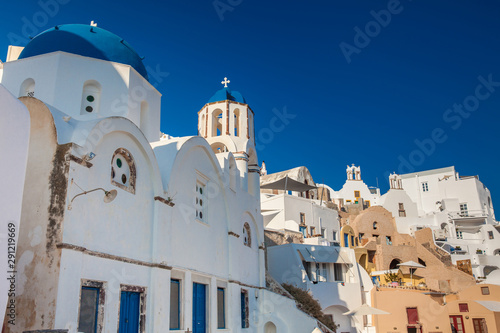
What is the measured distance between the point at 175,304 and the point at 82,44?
9.14m

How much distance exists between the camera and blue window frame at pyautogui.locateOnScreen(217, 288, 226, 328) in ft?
53.5

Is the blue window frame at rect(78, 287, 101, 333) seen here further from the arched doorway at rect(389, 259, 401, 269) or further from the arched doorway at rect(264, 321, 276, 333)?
the arched doorway at rect(389, 259, 401, 269)

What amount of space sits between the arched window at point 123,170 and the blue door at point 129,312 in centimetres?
268

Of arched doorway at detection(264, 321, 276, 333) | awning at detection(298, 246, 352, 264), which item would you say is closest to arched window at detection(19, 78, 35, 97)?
Answer: arched doorway at detection(264, 321, 276, 333)

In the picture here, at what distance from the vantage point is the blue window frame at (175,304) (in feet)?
44.0

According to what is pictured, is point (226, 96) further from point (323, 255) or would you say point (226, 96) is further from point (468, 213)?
point (468, 213)

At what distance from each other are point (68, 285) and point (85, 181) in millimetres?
2329

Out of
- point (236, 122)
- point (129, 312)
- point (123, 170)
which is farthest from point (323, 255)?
point (123, 170)

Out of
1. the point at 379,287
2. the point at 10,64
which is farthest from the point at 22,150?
the point at 379,287

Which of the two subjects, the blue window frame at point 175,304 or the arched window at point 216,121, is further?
the arched window at point 216,121

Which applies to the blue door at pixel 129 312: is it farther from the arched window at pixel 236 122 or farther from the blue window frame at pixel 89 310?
the arched window at pixel 236 122

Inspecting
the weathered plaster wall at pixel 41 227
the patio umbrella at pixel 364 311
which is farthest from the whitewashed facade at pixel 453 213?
the weathered plaster wall at pixel 41 227

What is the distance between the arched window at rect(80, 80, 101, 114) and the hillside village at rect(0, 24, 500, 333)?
35mm

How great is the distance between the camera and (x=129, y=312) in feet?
38.0
